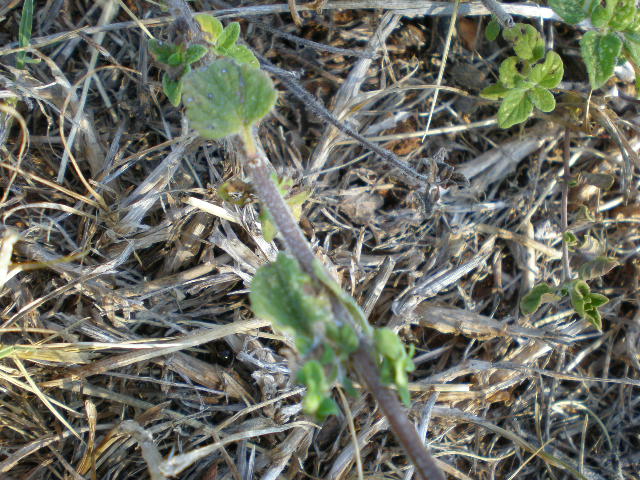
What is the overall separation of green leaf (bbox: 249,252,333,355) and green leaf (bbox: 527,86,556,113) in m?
1.30

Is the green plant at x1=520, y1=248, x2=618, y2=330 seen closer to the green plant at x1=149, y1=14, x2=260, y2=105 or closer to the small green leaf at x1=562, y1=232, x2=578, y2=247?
the small green leaf at x1=562, y1=232, x2=578, y2=247

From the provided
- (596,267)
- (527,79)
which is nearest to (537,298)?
(596,267)

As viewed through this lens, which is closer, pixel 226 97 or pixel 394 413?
pixel 394 413

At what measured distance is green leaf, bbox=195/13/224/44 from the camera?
1.80 meters

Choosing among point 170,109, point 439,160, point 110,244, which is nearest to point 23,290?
point 110,244

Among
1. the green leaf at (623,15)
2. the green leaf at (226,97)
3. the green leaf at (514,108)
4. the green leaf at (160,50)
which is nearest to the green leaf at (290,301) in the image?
the green leaf at (226,97)

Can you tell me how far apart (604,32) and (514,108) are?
42 cm

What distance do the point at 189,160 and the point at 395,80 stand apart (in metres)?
0.98

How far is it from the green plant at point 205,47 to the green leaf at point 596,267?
5.25 feet

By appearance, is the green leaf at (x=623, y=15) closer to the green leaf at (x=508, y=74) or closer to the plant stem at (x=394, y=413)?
the green leaf at (x=508, y=74)

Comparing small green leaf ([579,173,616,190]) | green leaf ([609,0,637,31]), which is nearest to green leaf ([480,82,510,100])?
green leaf ([609,0,637,31])

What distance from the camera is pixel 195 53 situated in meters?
1.75

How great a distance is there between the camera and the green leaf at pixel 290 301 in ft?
4.28

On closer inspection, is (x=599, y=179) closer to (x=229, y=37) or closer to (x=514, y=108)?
(x=514, y=108)
